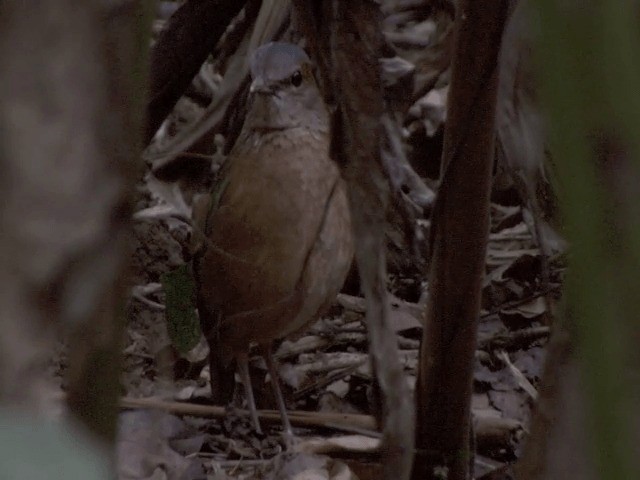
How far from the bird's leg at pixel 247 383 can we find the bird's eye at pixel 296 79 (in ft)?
2.04

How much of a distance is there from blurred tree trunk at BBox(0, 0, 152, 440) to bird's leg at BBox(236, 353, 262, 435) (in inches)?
Result: 73.2

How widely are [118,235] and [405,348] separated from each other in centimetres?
219

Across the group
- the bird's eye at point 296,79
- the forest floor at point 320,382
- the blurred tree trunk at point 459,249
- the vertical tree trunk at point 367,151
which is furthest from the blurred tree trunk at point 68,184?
the bird's eye at point 296,79

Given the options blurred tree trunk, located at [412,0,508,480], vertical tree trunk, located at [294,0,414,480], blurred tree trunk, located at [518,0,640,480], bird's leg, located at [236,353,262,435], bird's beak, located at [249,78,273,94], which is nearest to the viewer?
blurred tree trunk, located at [518,0,640,480]

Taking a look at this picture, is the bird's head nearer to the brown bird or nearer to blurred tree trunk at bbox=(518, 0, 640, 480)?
the brown bird

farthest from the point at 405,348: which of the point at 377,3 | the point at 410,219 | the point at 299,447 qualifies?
the point at 377,3

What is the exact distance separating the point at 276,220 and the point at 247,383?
546mm

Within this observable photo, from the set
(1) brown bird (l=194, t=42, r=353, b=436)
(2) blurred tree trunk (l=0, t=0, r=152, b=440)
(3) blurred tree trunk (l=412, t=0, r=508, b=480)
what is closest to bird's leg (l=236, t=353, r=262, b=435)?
(1) brown bird (l=194, t=42, r=353, b=436)

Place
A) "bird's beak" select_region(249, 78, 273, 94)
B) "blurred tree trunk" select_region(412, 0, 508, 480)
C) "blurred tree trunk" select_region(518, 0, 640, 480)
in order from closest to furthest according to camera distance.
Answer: "blurred tree trunk" select_region(518, 0, 640, 480) < "blurred tree trunk" select_region(412, 0, 508, 480) < "bird's beak" select_region(249, 78, 273, 94)

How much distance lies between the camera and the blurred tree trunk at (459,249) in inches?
58.3

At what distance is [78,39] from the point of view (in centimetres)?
60

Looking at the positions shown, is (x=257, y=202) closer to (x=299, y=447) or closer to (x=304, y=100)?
(x=304, y=100)

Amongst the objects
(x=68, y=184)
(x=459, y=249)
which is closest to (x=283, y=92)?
(x=459, y=249)

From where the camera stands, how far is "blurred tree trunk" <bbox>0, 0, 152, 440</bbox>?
0.58 m
